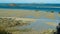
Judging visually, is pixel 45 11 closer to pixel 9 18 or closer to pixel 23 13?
pixel 23 13

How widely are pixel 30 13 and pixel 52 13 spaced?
208mm

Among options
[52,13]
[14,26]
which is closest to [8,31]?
[14,26]

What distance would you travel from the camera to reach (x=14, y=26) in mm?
1093

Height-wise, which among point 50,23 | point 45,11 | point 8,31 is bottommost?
point 8,31

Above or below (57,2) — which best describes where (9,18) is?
below

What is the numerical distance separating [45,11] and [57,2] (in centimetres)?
14

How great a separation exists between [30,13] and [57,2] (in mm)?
275

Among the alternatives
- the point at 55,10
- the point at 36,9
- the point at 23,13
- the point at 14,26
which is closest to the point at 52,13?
the point at 55,10

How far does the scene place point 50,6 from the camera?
107 cm

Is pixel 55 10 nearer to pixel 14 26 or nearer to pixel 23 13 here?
pixel 23 13

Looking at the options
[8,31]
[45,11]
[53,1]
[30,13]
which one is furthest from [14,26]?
[53,1]

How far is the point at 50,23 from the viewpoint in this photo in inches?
41.7

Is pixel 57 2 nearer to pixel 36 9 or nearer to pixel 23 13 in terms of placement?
pixel 36 9

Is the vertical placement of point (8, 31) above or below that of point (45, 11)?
below
